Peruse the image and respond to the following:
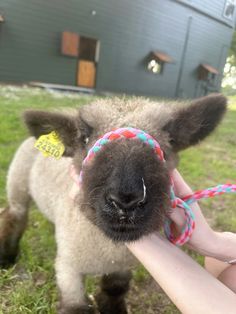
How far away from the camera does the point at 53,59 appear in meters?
16.5

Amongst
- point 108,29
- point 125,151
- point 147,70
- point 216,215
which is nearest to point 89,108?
point 125,151

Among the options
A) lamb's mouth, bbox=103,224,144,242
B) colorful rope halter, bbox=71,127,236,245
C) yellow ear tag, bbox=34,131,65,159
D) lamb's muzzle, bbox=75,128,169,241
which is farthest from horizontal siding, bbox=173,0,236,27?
lamb's mouth, bbox=103,224,144,242

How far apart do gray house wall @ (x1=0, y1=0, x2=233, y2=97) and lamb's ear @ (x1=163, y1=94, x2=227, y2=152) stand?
13.4 m

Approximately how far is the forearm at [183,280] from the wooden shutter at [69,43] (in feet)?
49.1

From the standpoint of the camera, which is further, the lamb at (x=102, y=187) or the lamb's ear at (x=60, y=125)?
the lamb's ear at (x=60, y=125)

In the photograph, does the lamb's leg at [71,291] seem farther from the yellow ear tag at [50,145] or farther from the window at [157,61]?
the window at [157,61]

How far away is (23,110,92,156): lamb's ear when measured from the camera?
8.95ft

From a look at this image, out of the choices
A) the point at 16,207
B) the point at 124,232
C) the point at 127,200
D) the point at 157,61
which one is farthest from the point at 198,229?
the point at 157,61

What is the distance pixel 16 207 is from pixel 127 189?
88.1 inches

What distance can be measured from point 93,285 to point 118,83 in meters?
16.3

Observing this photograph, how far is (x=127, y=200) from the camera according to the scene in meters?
Answer: 1.95

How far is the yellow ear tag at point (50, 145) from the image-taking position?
108 inches

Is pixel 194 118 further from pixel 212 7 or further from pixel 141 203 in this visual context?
pixel 212 7

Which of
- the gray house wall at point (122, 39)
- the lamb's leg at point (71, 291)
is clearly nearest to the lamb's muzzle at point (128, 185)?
the lamb's leg at point (71, 291)
